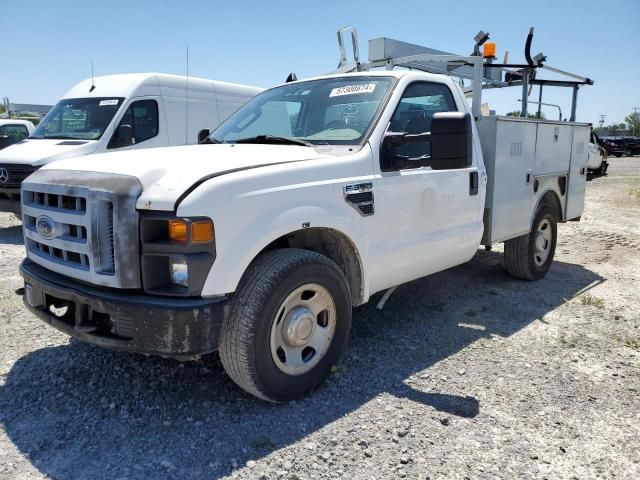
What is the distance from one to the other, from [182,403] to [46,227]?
4.18 ft

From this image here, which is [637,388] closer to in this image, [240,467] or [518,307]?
[518,307]

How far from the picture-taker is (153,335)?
8.80 feet

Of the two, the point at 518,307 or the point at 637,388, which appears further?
the point at 518,307

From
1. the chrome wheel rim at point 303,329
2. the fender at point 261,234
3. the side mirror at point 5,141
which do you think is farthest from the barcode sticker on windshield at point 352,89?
the side mirror at point 5,141

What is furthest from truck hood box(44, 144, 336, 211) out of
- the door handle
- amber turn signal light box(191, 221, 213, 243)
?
the door handle

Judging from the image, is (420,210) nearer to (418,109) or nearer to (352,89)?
(418,109)

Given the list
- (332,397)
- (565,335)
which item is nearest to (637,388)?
(565,335)

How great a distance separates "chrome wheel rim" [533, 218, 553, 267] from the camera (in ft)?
19.4

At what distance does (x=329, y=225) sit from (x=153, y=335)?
3.84 feet

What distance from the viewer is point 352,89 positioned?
3984mm

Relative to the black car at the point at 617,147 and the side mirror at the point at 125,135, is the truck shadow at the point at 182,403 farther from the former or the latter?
the black car at the point at 617,147

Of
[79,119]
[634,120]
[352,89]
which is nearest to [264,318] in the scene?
[352,89]

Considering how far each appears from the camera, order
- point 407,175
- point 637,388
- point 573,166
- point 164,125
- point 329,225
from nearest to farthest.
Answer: point 329,225, point 637,388, point 407,175, point 573,166, point 164,125

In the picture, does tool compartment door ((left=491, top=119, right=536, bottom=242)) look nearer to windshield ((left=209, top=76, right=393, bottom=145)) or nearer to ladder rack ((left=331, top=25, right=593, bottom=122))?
ladder rack ((left=331, top=25, right=593, bottom=122))
